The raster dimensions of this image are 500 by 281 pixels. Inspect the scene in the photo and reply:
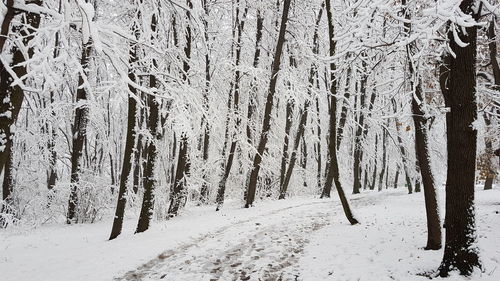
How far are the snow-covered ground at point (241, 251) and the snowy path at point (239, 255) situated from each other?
0.02 m

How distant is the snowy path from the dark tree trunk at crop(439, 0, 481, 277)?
2.94 meters

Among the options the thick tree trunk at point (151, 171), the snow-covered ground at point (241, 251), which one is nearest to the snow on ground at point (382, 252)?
the snow-covered ground at point (241, 251)

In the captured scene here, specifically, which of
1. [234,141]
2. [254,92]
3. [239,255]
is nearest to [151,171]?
[239,255]

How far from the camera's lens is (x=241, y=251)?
8.95 metres

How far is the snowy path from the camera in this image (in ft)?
23.7

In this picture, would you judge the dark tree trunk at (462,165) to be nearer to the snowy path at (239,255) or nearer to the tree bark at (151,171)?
the snowy path at (239,255)

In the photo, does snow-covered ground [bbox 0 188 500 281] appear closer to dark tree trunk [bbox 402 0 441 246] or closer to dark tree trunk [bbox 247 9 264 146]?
dark tree trunk [bbox 402 0 441 246]

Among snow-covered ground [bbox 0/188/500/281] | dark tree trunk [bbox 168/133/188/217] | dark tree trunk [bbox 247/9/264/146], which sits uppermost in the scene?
dark tree trunk [bbox 247/9/264/146]

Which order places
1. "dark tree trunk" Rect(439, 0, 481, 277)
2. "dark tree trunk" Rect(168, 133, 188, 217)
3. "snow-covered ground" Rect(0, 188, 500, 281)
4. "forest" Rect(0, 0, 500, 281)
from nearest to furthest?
"forest" Rect(0, 0, 500, 281)
"dark tree trunk" Rect(439, 0, 481, 277)
"snow-covered ground" Rect(0, 188, 500, 281)
"dark tree trunk" Rect(168, 133, 188, 217)

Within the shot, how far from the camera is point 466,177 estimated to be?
20.0 ft

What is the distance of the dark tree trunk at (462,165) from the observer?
20.0 ft

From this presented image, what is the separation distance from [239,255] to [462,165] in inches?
204

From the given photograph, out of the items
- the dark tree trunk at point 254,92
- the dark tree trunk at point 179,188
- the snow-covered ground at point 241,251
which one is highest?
the dark tree trunk at point 254,92

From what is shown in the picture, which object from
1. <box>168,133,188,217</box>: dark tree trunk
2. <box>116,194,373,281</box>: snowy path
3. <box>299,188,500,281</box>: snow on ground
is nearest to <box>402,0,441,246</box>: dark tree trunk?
<box>299,188,500,281</box>: snow on ground
